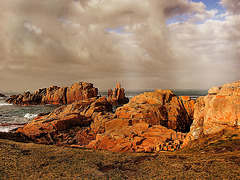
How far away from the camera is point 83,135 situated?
80.7ft

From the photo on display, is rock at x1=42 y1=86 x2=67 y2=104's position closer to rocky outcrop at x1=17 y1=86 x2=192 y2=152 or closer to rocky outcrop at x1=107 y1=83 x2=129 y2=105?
rocky outcrop at x1=107 y1=83 x2=129 y2=105

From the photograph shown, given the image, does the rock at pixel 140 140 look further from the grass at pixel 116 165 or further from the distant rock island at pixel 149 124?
the grass at pixel 116 165

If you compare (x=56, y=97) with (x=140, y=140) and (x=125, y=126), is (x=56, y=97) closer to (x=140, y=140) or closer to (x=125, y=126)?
(x=125, y=126)

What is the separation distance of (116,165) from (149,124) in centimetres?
1536

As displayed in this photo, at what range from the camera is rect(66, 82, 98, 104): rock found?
9488cm

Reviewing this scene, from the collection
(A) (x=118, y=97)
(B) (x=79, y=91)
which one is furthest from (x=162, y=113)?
(B) (x=79, y=91)

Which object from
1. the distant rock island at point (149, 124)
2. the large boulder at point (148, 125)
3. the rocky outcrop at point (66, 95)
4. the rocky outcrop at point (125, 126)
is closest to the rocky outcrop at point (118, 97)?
the rocky outcrop at point (66, 95)

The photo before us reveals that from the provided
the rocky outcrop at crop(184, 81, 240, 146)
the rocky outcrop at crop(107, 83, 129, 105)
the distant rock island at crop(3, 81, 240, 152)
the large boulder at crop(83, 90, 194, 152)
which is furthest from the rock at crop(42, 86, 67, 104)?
the rocky outcrop at crop(184, 81, 240, 146)

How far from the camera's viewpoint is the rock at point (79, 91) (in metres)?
94.9

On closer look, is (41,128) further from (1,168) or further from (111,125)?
(1,168)

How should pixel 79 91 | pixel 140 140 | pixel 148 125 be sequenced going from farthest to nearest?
pixel 79 91 < pixel 148 125 < pixel 140 140

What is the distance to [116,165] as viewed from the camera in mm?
6754

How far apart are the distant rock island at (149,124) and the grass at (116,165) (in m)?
2.78

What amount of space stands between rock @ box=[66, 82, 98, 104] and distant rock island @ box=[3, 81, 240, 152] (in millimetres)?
49487
